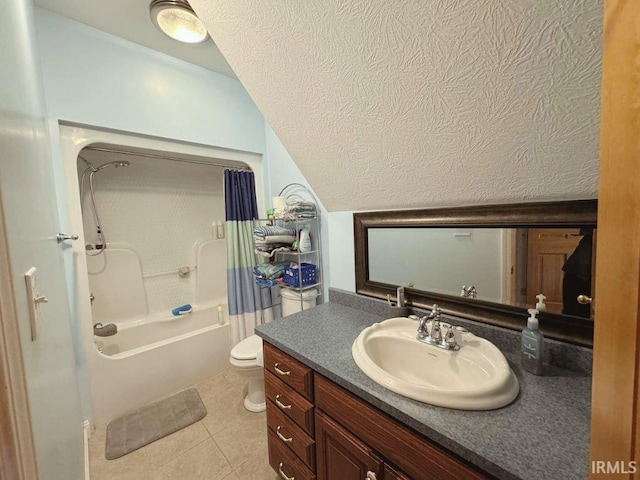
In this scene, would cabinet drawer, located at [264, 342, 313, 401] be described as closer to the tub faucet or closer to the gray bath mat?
the gray bath mat

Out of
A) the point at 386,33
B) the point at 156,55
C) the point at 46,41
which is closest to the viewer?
the point at 386,33

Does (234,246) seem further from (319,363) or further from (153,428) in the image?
(319,363)

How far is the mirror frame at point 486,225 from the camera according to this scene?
2.73ft

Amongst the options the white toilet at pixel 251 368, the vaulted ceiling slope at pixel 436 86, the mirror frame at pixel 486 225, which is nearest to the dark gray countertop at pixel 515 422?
the mirror frame at pixel 486 225

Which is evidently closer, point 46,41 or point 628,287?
point 628,287

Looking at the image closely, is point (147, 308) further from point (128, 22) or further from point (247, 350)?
point (128, 22)

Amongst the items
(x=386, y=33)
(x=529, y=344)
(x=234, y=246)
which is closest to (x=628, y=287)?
(x=529, y=344)

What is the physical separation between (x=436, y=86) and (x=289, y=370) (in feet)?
3.86

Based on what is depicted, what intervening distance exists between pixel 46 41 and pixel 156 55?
0.57m

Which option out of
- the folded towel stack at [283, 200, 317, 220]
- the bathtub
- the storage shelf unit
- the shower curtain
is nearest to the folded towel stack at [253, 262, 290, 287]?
the storage shelf unit

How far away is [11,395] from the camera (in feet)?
1.24

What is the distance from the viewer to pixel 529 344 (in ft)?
2.71

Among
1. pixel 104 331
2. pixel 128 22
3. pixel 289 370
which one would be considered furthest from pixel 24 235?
pixel 104 331

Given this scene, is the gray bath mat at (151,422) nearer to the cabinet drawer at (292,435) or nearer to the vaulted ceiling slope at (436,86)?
the cabinet drawer at (292,435)
